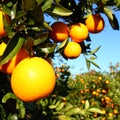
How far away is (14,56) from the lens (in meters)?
1.35

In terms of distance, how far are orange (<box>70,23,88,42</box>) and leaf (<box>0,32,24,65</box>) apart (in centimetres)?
56

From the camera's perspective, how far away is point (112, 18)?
1.96 meters

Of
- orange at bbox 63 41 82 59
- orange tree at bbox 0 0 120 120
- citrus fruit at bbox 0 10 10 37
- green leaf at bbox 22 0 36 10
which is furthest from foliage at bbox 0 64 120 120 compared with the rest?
green leaf at bbox 22 0 36 10

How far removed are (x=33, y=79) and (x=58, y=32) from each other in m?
0.51

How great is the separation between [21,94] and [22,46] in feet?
0.69

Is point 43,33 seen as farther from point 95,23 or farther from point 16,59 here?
point 95,23

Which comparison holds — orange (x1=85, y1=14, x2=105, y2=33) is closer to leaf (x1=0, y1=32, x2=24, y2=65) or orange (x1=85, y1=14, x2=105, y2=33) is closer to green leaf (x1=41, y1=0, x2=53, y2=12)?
green leaf (x1=41, y1=0, x2=53, y2=12)

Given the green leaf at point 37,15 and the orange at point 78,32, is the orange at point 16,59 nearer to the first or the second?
the green leaf at point 37,15

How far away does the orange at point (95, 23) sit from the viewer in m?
1.92

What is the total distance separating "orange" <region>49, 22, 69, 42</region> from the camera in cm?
174

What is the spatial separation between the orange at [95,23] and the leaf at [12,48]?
66 centimetres

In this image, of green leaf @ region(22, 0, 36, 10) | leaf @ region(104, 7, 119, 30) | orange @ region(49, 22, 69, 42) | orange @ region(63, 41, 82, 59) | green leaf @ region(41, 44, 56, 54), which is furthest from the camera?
leaf @ region(104, 7, 119, 30)

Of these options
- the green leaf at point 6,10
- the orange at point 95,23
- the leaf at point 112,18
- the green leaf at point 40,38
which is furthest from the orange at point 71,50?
the green leaf at point 6,10

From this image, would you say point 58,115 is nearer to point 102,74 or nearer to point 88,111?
point 88,111
